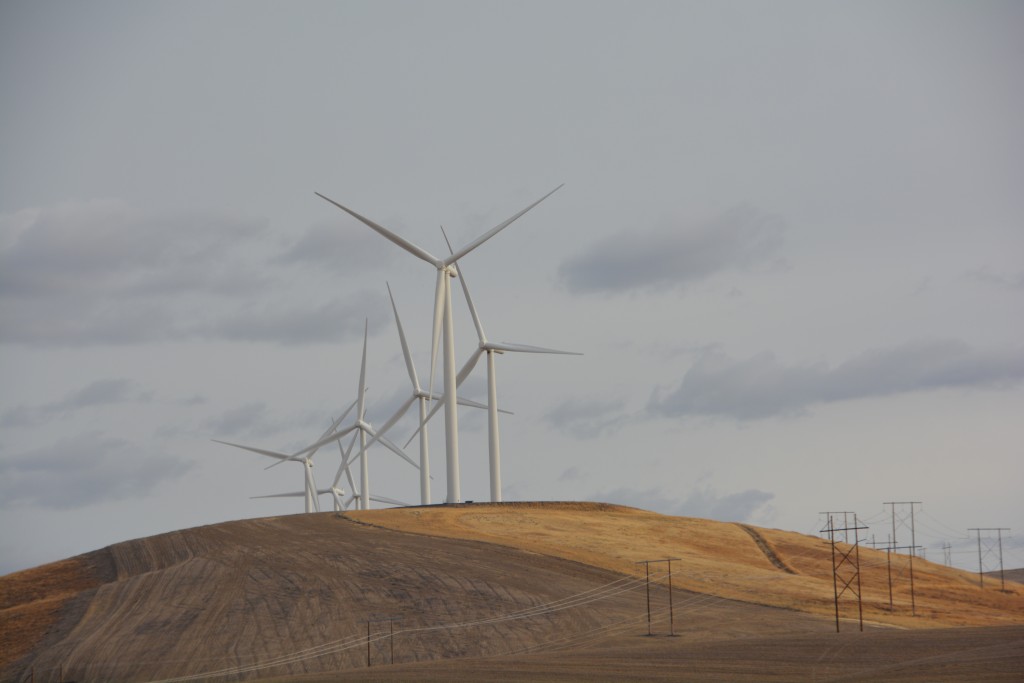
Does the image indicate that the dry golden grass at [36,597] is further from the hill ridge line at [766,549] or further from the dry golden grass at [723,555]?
the hill ridge line at [766,549]

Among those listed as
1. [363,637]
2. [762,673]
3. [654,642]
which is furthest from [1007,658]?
[363,637]

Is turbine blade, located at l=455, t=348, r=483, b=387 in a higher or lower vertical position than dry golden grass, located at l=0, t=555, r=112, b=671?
higher

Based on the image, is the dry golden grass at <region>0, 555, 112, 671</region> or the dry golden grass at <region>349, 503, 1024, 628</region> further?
the dry golden grass at <region>349, 503, 1024, 628</region>

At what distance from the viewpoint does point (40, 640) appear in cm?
6869

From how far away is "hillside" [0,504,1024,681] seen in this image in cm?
5447

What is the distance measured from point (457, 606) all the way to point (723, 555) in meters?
26.0

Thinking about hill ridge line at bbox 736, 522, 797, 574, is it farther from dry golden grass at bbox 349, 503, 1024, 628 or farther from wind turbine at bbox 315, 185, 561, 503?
wind turbine at bbox 315, 185, 561, 503

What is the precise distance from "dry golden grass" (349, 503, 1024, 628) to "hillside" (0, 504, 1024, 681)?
0.99 ft

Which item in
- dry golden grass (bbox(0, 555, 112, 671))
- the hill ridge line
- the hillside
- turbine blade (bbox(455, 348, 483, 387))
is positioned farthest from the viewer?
turbine blade (bbox(455, 348, 483, 387))

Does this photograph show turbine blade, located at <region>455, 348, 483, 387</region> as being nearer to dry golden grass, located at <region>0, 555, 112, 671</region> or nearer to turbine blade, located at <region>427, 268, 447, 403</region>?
turbine blade, located at <region>427, 268, 447, 403</region>

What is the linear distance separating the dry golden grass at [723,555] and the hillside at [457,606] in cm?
30

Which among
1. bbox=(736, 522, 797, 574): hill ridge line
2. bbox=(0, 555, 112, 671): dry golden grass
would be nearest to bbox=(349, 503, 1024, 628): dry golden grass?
bbox=(736, 522, 797, 574): hill ridge line

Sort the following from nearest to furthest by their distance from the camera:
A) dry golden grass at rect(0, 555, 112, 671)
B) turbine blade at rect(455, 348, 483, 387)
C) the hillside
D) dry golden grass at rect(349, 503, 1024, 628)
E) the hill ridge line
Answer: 1. the hillside
2. dry golden grass at rect(0, 555, 112, 671)
3. dry golden grass at rect(349, 503, 1024, 628)
4. the hill ridge line
5. turbine blade at rect(455, 348, 483, 387)

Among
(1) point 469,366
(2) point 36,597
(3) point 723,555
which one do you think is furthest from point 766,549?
(2) point 36,597
